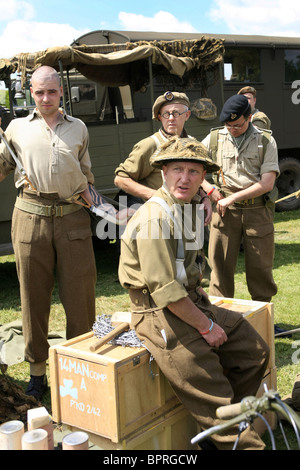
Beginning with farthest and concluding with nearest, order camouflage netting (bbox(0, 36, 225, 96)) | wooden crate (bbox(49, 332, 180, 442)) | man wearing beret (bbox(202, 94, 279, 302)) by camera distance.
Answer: camouflage netting (bbox(0, 36, 225, 96)) → man wearing beret (bbox(202, 94, 279, 302)) → wooden crate (bbox(49, 332, 180, 442))

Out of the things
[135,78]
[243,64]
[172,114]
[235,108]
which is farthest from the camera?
[243,64]

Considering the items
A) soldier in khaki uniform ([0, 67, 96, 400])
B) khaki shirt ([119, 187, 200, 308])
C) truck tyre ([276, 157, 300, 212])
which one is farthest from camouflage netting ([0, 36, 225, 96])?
truck tyre ([276, 157, 300, 212])

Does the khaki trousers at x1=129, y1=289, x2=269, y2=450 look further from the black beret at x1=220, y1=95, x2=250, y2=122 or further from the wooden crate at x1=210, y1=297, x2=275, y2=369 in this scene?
the black beret at x1=220, y1=95, x2=250, y2=122

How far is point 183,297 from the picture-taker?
272cm

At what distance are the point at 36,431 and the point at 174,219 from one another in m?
1.21

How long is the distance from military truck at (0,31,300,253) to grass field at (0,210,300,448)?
3.00 feet

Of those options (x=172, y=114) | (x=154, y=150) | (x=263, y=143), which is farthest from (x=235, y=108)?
(x=154, y=150)

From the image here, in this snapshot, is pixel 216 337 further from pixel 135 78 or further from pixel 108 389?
pixel 135 78

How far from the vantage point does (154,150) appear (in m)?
4.18

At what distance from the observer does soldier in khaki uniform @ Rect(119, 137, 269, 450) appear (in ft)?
8.87

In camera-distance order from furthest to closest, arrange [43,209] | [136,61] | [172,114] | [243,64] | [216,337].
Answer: [243,64] < [136,61] < [172,114] < [43,209] < [216,337]

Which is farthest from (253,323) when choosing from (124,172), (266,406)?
(266,406)

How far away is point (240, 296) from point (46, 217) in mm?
3255

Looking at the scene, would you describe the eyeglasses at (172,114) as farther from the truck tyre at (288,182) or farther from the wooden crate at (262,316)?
the truck tyre at (288,182)
